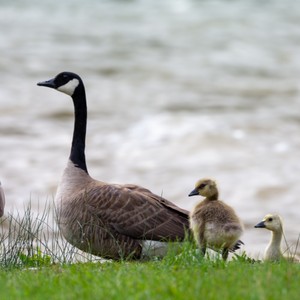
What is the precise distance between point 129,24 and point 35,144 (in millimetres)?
16680

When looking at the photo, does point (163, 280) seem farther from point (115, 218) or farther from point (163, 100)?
point (163, 100)

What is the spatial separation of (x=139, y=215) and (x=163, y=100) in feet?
49.5

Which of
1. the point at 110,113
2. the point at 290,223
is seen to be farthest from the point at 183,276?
the point at 110,113

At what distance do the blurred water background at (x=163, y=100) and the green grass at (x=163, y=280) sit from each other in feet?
10.3

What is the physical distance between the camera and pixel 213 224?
312 inches

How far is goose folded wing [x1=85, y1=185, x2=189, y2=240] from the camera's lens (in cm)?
939

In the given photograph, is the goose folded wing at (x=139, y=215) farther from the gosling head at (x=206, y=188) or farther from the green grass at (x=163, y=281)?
the green grass at (x=163, y=281)

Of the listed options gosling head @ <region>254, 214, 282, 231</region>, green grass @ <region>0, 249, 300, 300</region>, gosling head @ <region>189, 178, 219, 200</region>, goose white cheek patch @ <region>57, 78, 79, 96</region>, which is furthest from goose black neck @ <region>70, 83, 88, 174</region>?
green grass @ <region>0, 249, 300, 300</region>

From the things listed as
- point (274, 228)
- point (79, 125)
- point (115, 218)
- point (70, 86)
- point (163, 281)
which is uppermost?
point (70, 86)

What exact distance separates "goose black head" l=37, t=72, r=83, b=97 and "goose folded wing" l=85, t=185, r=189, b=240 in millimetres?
1688

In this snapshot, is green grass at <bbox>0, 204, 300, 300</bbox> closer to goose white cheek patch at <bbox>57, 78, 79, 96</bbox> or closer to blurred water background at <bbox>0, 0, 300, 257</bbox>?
blurred water background at <bbox>0, 0, 300, 257</bbox>

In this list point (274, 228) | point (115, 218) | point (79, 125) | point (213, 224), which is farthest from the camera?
point (79, 125)

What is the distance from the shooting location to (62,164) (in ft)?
61.3

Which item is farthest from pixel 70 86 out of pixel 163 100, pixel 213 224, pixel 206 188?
pixel 163 100
